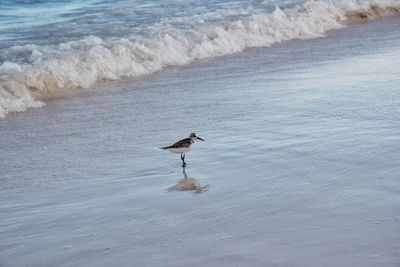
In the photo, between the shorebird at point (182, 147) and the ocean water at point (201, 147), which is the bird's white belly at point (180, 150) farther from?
the ocean water at point (201, 147)

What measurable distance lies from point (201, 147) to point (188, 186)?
4.18 feet

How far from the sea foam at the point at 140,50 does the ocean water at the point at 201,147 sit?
0.04 metres

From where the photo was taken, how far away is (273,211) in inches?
220

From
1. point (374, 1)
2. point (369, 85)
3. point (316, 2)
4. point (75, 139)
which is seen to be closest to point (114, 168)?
point (75, 139)

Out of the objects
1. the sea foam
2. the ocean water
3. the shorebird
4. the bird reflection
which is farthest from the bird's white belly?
the sea foam

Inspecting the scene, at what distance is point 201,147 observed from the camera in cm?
770

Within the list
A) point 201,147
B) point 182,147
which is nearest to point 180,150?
point 182,147

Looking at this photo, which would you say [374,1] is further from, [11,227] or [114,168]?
[11,227]

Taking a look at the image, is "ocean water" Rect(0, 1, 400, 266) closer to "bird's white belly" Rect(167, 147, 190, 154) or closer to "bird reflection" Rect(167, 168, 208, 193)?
"bird reflection" Rect(167, 168, 208, 193)

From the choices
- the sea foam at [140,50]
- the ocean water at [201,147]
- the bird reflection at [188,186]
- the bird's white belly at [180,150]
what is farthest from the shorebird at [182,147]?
the sea foam at [140,50]

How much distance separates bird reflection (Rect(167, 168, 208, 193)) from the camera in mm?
6344

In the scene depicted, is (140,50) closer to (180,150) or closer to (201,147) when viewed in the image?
(201,147)

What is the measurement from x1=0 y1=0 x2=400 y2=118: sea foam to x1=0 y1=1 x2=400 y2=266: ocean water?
4 cm

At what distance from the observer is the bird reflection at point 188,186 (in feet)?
20.8
